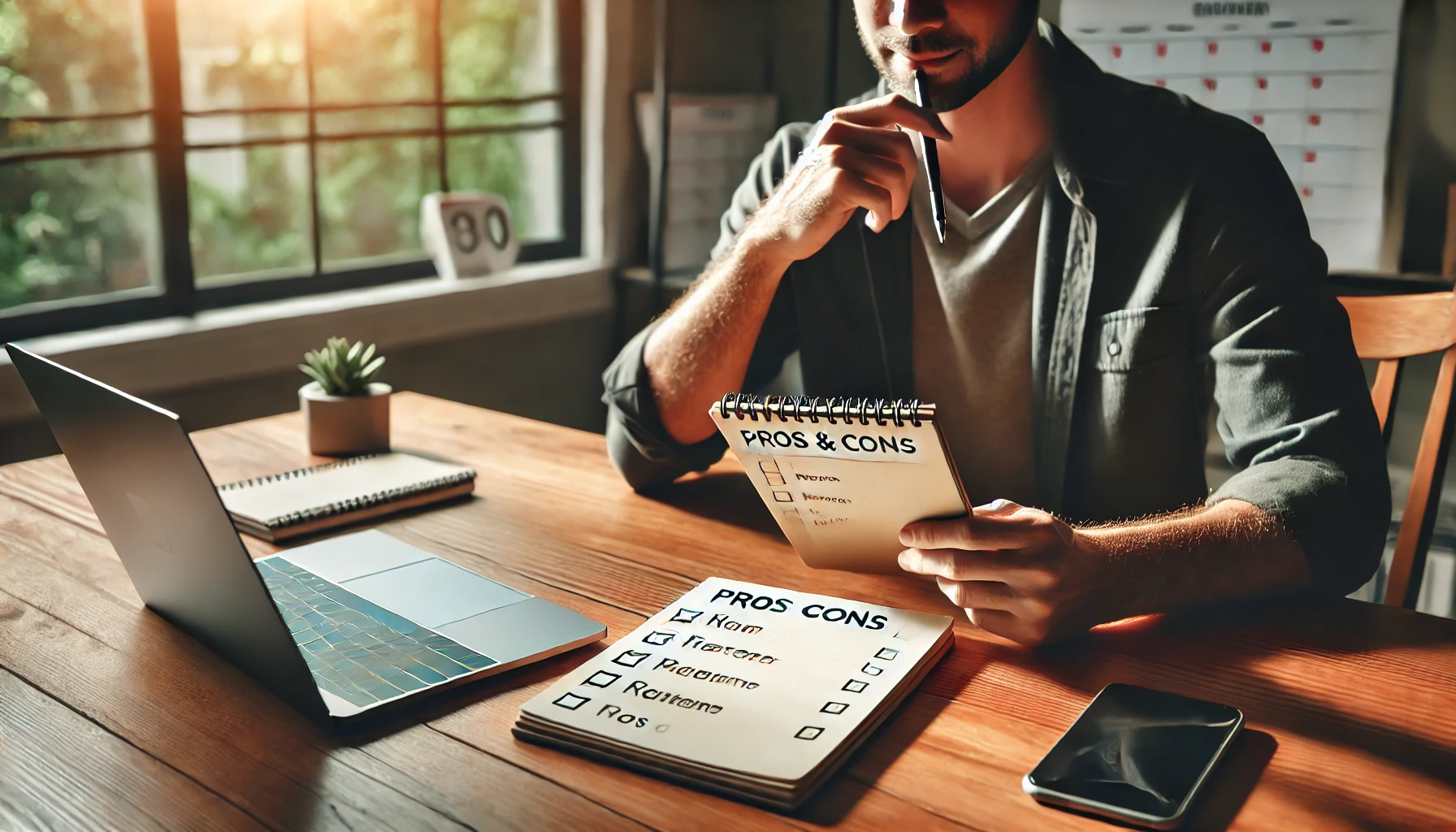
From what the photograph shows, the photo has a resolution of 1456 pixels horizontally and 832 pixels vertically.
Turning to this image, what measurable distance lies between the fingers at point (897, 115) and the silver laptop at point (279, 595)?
0.58 metres

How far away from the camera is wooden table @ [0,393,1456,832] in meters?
0.67

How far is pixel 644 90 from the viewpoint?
284cm

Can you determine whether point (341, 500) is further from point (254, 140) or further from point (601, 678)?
point (254, 140)

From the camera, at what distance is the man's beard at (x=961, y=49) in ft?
4.23

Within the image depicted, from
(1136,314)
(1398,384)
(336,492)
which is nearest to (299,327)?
(336,492)

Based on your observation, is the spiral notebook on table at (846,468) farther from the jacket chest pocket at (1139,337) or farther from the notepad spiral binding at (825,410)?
the jacket chest pocket at (1139,337)

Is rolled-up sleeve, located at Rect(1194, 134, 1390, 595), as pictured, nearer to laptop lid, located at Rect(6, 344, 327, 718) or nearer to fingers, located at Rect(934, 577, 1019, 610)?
fingers, located at Rect(934, 577, 1019, 610)

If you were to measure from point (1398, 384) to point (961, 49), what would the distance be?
2.03 ft

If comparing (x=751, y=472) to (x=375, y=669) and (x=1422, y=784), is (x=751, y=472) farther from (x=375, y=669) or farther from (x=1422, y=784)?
(x=1422, y=784)

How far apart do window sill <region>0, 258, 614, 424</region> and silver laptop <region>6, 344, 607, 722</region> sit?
1.07m

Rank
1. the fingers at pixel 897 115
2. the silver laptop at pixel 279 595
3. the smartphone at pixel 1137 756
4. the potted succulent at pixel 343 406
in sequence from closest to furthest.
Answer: the smartphone at pixel 1137 756 < the silver laptop at pixel 279 595 < the fingers at pixel 897 115 < the potted succulent at pixel 343 406

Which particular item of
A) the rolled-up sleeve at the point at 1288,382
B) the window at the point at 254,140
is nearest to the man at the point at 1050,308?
the rolled-up sleeve at the point at 1288,382

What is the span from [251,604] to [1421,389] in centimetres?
219

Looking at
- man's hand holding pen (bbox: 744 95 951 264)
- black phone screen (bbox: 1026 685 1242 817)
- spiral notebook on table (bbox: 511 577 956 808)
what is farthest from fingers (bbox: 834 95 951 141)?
black phone screen (bbox: 1026 685 1242 817)
